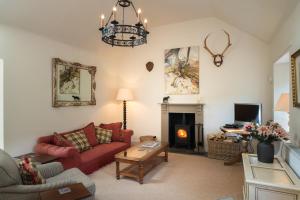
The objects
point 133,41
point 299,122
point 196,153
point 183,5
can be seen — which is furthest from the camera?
point 196,153

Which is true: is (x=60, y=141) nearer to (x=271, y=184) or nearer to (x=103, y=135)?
(x=103, y=135)

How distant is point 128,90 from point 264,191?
426 centimetres

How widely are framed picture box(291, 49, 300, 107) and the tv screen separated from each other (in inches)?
66.7

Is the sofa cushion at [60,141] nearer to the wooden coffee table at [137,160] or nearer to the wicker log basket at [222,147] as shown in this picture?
the wooden coffee table at [137,160]

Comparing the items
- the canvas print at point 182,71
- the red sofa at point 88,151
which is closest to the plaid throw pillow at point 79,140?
the red sofa at point 88,151

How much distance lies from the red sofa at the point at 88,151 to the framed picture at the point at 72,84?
69cm

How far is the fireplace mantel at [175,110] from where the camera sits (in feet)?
16.6

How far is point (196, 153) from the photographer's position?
16.2 ft

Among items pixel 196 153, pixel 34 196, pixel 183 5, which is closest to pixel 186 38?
pixel 183 5

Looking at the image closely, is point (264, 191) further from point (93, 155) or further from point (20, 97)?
point (20, 97)

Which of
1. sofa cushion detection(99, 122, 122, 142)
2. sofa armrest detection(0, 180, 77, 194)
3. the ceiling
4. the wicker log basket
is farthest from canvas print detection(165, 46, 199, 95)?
sofa armrest detection(0, 180, 77, 194)

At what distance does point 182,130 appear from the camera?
5270mm

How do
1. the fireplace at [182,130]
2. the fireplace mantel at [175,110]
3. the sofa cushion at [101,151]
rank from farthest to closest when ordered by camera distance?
1. the fireplace at [182,130]
2. the fireplace mantel at [175,110]
3. the sofa cushion at [101,151]

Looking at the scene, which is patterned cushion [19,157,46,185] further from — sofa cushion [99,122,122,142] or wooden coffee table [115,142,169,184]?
sofa cushion [99,122,122,142]
